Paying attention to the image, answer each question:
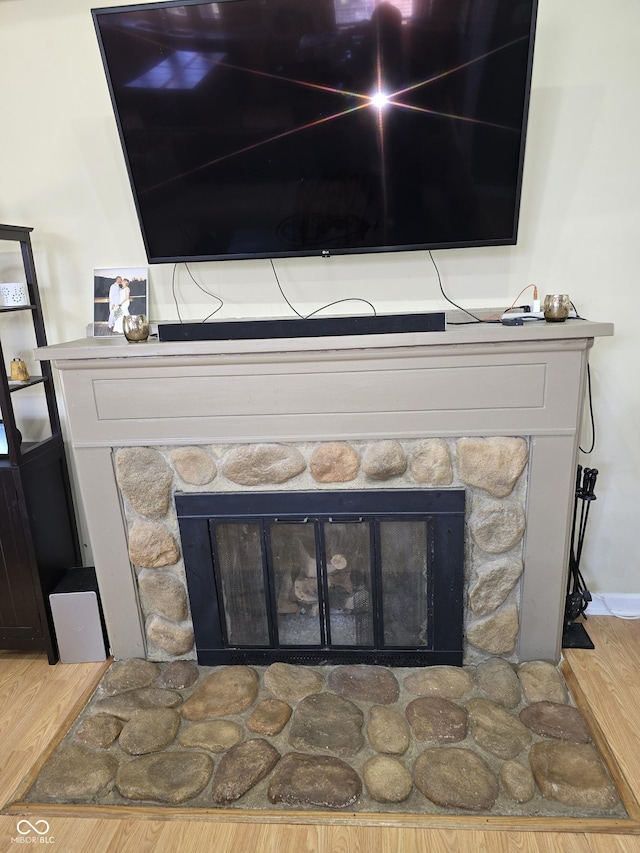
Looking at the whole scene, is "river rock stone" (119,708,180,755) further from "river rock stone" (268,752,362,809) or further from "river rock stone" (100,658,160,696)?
"river rock stone" (268,752,362,809)

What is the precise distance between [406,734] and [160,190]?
1796mm

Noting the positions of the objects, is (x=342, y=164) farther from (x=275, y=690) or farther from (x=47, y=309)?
(x=275, y=690)

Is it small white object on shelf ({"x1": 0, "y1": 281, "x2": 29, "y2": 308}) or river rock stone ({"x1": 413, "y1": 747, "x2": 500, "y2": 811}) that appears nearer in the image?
river rock stone ({"x1": 413, "y1": 747, "x2": 500, "y2": 811})

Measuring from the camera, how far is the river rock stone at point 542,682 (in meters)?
1.76

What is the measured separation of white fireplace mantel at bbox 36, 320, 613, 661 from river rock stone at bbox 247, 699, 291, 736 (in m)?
0.81

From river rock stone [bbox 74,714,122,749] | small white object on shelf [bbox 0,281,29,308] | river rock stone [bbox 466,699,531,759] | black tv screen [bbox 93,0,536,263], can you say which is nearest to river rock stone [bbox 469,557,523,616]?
river rock stone [bbox 466,699,531,759]

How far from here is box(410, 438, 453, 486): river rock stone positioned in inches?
69.2

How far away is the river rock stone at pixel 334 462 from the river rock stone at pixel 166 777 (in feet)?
2.82

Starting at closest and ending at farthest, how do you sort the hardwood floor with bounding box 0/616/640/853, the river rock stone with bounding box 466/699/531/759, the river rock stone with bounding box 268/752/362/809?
the hardwood floor with bounding box 0/616/640/853 < the river rock stone with bounding box 268/752/362/809 < the river rock stone with bounding box 466/699/531/759

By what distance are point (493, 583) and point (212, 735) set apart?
964 mm

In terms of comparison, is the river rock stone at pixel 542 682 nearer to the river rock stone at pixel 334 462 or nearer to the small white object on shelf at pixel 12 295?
the river rock stone at pixel 334 462

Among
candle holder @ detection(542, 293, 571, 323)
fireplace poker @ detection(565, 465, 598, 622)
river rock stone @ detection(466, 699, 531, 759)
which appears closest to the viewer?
river rock stone @ detection(466, 699, 531, 759)

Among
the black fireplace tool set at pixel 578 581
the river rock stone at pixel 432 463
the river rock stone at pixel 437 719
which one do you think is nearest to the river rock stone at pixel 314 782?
the river rock stone at pixel 437 719

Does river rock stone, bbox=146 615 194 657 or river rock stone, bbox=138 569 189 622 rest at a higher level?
river rock stone, bbox=138 569 189 622
